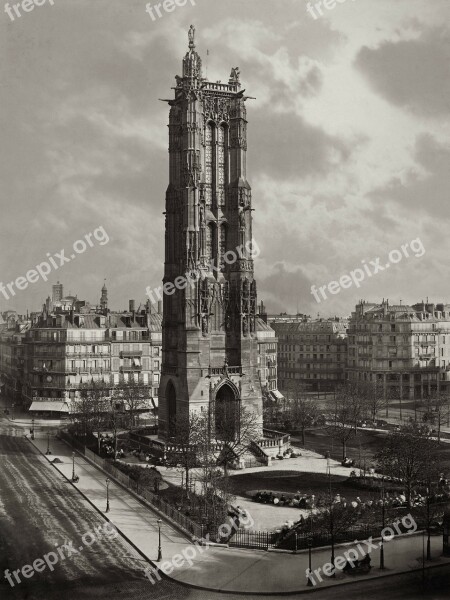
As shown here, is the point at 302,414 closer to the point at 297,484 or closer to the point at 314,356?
the point at 297,484

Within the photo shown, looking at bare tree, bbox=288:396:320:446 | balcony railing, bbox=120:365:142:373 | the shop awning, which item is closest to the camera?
bare tree, bbox=288:396:320:446

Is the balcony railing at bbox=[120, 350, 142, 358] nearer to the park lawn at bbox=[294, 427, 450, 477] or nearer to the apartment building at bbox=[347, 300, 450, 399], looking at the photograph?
the park lawn at bbox=[294, 427, 450, 477]

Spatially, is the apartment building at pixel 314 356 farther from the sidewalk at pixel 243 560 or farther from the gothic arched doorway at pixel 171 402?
the sidewalk at pixel 243 560

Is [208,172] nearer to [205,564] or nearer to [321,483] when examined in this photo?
[321,483]

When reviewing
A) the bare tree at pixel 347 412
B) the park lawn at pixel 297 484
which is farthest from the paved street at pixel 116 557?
the bare tree at pixel 347 412

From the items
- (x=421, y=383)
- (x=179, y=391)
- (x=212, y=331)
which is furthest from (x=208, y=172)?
(x=421, y=383)

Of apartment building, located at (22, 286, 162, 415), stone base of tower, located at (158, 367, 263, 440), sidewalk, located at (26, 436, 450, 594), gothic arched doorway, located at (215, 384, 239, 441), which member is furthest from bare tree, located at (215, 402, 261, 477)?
apartment building, located at (22, 286, 162, 415)
